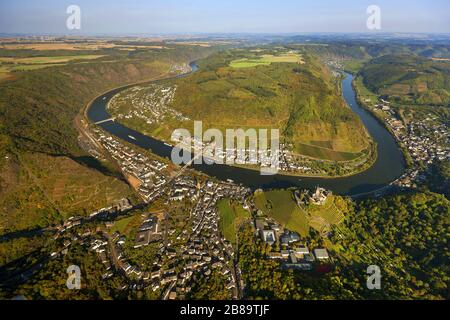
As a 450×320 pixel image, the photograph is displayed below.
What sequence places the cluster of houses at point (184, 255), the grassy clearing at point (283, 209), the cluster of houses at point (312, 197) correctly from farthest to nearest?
the cluster of houses at point (312, 197)
the grassy clearing at point (283, 209)
the cluster of houses at point (184, 255)

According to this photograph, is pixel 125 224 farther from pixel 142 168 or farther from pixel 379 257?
pixel 379 257

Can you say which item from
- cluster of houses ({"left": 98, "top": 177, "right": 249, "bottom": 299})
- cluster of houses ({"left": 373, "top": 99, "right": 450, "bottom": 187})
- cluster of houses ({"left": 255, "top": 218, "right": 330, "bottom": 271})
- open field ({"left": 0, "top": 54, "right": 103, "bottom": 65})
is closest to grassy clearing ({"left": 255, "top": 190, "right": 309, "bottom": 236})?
cluster of houses ({"left": 255, "top": 218, "right": 330, "bottom": 271})

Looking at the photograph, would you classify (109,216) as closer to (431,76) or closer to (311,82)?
(311,82)

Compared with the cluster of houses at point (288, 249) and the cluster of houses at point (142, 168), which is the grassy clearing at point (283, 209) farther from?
the cluster of houses at point (142, 168)

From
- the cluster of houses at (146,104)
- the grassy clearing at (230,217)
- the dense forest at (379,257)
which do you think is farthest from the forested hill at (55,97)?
the dense forest at (379,257)

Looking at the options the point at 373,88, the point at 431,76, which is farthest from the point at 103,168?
the point at 431,76

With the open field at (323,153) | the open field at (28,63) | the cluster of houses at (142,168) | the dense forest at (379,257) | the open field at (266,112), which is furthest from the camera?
the open field at (28,63)
